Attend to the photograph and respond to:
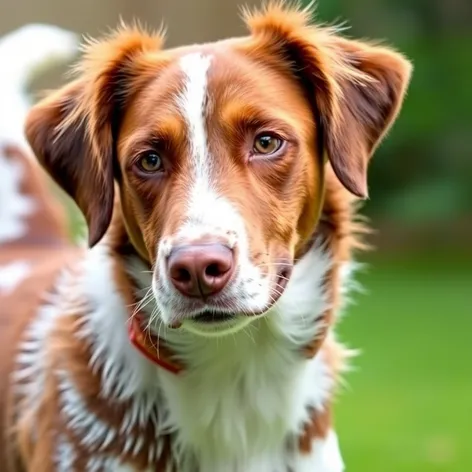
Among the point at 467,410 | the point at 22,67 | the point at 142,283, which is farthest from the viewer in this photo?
the point at 467,410

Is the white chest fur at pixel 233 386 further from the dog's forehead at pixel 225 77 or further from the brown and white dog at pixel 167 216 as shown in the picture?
the dog's forehead at pixel 225 77

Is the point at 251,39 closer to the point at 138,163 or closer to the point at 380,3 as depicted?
the point at 138,163

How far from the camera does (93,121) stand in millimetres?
3680

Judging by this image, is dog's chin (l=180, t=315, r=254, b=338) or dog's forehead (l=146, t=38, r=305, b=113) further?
dog's forehead (l=146, t=38, r=305, b=113)

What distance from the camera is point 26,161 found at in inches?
206

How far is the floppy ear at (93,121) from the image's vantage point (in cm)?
369

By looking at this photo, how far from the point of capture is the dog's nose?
10.2 ft

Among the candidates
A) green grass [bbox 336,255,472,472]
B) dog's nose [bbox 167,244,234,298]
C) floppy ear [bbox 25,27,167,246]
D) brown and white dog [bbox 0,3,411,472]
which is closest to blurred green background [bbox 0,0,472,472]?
green grass [bbox 336,255,472,472]

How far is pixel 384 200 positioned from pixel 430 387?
5266mm

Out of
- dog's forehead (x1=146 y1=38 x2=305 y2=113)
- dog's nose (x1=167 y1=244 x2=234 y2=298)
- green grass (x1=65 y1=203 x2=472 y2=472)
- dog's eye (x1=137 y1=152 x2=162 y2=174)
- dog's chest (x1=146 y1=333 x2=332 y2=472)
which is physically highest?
dog's forehead (x1=146 y1=38 x2=305 y2=113)

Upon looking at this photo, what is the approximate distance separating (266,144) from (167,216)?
1.16 ft

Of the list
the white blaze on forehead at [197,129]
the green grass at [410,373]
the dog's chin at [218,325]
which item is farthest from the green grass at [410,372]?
the dog's chin at [218,325]

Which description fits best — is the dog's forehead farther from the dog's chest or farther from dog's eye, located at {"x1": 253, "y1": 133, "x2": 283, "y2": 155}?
the dog's chest

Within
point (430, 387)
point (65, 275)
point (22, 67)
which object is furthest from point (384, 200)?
point (65, 275)
